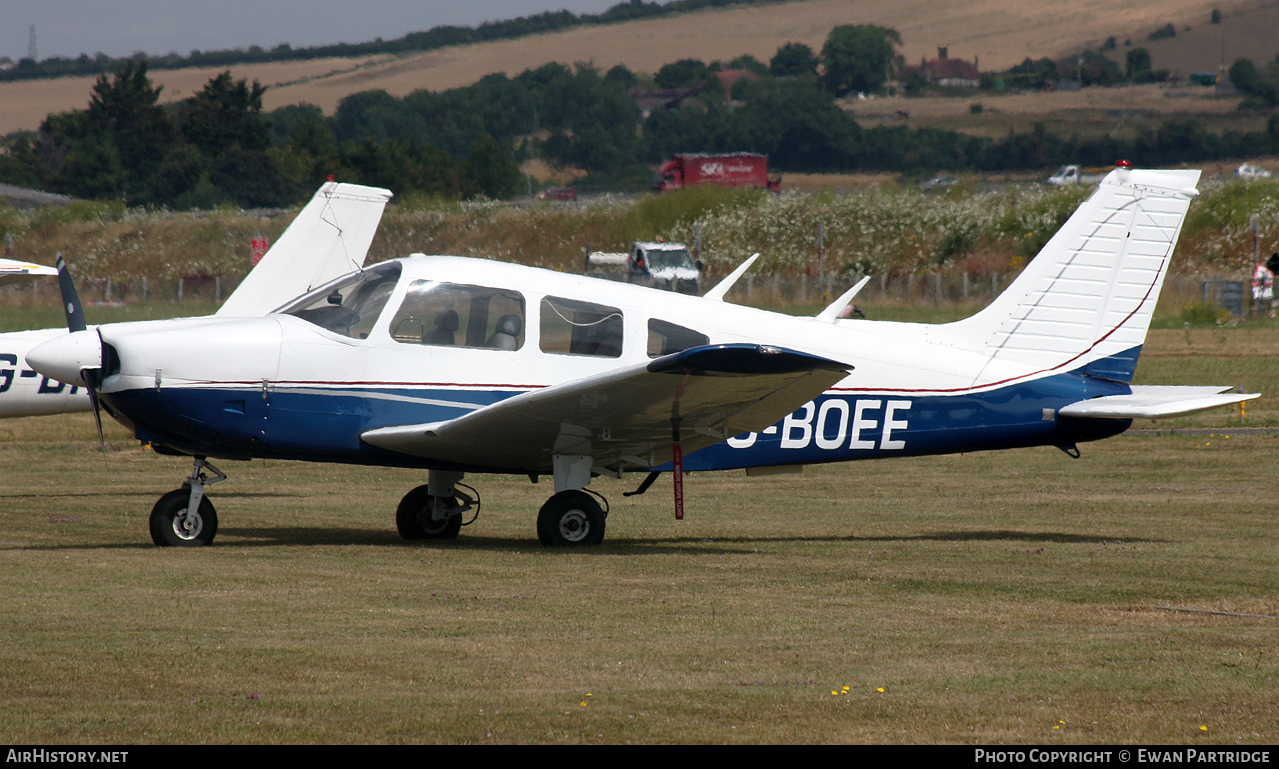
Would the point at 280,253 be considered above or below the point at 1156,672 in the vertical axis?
above

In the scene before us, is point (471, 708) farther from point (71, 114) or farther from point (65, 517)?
point (71, 114)

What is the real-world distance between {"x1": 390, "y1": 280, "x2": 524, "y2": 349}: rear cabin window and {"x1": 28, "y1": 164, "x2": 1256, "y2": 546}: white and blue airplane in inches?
0.7

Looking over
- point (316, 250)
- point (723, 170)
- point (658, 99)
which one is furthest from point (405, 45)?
point (316, 250)

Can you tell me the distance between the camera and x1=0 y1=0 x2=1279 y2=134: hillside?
458ft

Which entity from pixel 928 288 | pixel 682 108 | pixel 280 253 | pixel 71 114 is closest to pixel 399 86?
pixel 682 108

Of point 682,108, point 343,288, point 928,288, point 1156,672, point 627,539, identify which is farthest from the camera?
point 682,108

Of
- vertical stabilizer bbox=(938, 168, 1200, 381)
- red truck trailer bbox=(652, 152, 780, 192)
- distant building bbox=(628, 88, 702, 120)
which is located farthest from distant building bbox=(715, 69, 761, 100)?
vertical stabilizer bbox=(938, 168, 1200, 381)

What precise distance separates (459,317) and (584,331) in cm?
97

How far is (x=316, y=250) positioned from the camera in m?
17.4

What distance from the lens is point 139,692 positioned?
6195 mm

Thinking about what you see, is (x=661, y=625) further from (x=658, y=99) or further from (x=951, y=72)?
(x=951, y=72)

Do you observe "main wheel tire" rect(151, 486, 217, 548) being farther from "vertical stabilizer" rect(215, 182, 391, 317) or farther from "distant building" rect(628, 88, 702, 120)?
"distant building" rect(628, 88, 702, 120)
